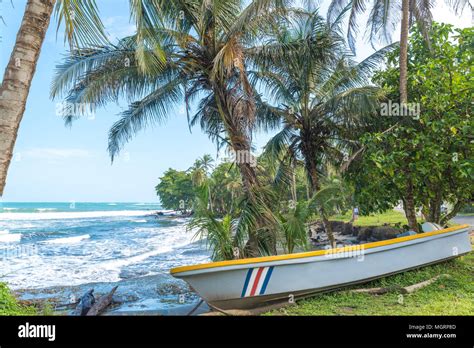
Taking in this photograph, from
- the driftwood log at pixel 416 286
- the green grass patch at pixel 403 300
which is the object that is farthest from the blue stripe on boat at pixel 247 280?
the driftwood log at pixel 416 286

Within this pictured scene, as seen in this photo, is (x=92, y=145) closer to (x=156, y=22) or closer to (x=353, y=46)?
(x=156, y=22)

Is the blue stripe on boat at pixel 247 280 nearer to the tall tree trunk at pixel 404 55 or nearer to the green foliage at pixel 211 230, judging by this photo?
the green foliage at pixel 211 230

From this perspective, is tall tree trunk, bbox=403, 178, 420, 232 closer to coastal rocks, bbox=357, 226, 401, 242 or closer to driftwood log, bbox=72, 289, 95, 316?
coastal rocks, bbox=357, 226, 401, 242

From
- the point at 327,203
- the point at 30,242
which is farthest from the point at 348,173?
the point at 30,242

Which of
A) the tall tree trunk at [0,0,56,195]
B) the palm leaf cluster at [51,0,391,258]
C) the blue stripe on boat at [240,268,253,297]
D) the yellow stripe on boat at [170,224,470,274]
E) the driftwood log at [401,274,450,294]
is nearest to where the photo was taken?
the tall tree trunk at [0,0,56,195]

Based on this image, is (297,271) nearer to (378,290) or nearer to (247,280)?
(247,280)

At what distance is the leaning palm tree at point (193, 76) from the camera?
403cm

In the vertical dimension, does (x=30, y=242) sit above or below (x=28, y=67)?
below

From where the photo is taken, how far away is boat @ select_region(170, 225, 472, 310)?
3.11 meters

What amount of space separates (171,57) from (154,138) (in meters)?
1.22

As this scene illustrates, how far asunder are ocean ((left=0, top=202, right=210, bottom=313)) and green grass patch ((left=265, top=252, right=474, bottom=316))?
56.4 inches

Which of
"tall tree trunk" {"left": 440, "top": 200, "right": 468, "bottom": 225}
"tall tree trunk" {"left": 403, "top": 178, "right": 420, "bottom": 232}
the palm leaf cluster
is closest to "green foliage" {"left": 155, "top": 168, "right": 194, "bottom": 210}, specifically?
the palm leaf cluster
